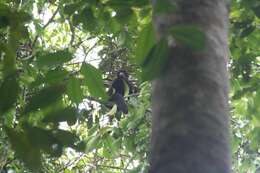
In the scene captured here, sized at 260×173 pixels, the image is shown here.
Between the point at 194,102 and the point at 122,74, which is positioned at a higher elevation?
the point at 122,74

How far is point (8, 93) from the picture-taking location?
898 mm

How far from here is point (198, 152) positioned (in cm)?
68

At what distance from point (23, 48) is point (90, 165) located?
3.21 feet

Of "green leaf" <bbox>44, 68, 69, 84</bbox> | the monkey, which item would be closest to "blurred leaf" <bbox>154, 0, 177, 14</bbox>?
"green leaf" <bbox>44, 68, 69, 84</bbox>

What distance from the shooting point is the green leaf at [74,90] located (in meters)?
1.27

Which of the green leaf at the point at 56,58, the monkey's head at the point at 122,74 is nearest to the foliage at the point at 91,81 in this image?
the green leaf at the point at 56,58

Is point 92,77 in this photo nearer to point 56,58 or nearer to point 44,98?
point 56,58

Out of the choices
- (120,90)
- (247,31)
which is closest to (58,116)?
(247,31)

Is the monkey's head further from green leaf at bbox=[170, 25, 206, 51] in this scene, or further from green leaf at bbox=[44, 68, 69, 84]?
green leaf at bbox=[170, 25, 206, 51]

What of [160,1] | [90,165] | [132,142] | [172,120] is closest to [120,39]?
[132,142]

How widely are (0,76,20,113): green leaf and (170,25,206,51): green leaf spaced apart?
305 mm

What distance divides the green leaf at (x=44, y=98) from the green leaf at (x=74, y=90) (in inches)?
13.5

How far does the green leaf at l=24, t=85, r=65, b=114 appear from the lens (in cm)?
90

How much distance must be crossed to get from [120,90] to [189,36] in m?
2.59
